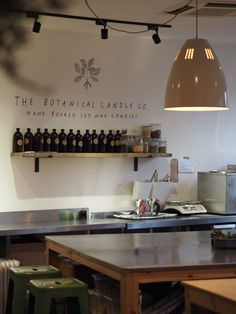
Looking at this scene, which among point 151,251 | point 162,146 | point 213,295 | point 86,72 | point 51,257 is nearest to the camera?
point 213,295

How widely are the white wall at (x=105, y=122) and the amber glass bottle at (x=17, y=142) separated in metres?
0.06

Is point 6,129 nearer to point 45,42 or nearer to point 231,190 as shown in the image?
point 45,42

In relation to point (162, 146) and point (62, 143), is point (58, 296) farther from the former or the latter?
point (162, 146)

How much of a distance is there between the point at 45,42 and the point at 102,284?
3091mm

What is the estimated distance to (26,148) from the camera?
5234 mm

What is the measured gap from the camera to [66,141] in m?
5.39

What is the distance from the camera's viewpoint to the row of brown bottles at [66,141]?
5.23 m

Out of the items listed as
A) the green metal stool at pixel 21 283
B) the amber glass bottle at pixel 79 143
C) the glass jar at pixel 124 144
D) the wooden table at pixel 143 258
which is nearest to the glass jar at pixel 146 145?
the glass jar at pixel 124 144

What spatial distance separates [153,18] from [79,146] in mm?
1494

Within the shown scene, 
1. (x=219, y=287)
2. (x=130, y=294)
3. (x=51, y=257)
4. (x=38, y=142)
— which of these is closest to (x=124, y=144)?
(x=38, y=142)

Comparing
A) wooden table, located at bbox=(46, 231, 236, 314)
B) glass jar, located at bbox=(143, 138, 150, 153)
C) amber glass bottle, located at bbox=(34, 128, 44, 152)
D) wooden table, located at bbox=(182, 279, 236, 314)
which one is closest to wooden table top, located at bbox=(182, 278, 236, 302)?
wooden table, located at bbox=(182, 279, 236, 314)

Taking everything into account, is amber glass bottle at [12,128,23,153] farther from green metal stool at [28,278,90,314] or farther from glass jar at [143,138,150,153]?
green metal stool at [28,278,90,314]

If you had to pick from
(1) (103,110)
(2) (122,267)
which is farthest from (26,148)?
(2) (122,267)

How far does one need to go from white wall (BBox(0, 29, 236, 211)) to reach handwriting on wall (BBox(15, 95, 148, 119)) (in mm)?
12
